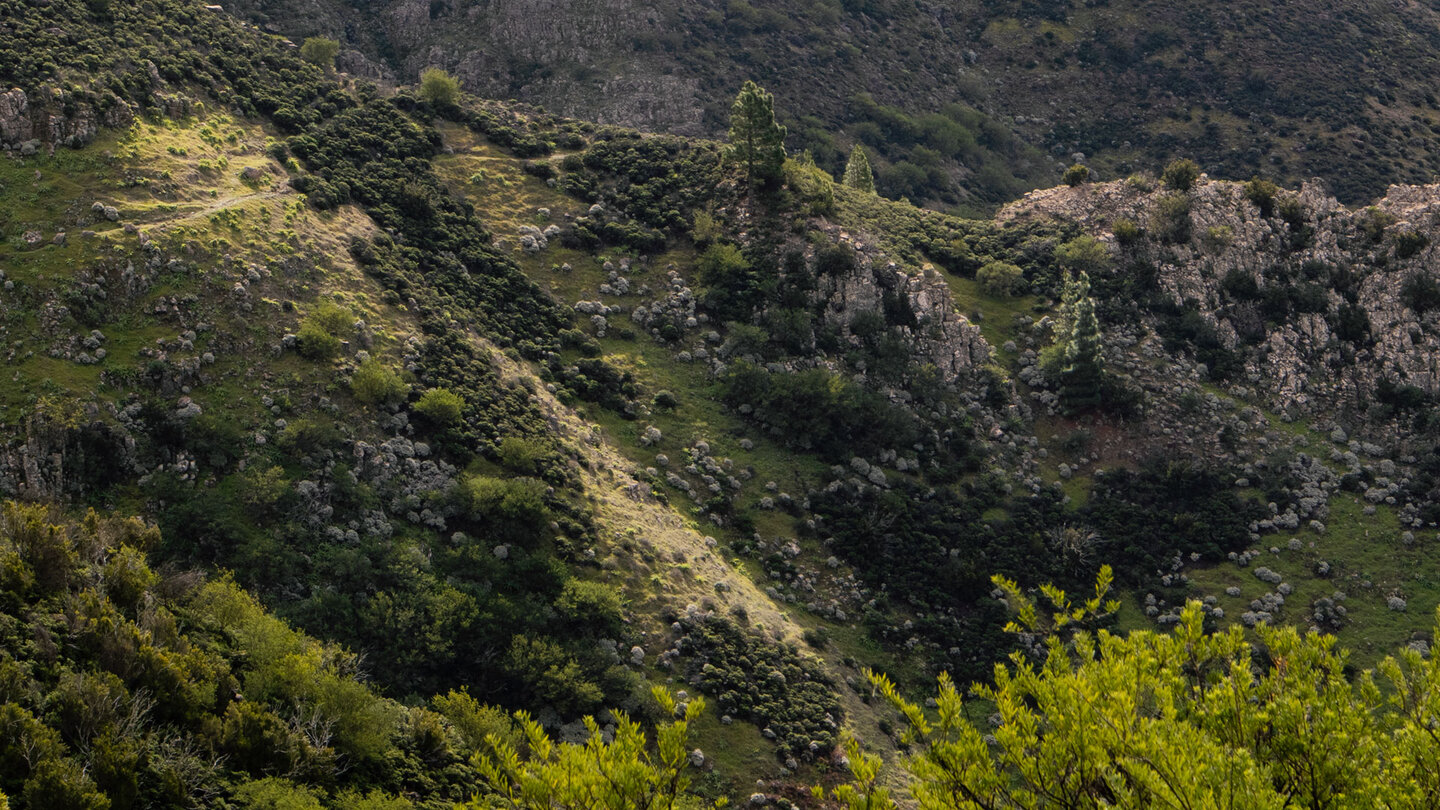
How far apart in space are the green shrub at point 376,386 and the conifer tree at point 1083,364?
44.3 metres

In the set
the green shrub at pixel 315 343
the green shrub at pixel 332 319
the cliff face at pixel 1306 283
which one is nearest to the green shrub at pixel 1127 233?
the cliff face at pixel 1306 283

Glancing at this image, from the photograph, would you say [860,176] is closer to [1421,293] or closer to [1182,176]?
[1182,176]

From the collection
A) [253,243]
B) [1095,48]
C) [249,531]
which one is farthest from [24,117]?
[1095,48]

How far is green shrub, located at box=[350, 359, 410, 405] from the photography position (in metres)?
54.3

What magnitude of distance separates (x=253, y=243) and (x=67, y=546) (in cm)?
2467

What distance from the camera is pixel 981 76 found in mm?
147375

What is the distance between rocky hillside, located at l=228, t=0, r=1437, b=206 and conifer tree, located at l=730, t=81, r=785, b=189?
45.2 m

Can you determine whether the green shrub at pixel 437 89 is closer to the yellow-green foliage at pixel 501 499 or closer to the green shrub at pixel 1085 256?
the yellow-green foliage at pixel 501 499

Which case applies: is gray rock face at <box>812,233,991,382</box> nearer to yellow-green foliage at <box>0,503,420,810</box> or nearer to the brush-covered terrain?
the brush-covered terrain

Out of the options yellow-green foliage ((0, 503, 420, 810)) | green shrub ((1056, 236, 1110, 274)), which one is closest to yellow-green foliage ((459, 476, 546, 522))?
yellow-green foliage ((0, 503, 420, 810))

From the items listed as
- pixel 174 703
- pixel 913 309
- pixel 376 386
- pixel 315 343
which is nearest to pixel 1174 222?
pixel 913 309

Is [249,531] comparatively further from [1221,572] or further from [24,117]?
[1221,572]

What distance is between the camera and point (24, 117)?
5972cm

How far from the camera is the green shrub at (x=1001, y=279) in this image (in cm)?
8181
